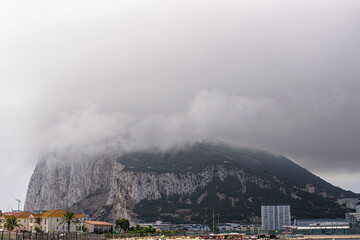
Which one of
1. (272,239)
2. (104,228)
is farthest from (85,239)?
(104,228)

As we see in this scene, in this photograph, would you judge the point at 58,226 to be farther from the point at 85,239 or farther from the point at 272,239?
the point at 272,239

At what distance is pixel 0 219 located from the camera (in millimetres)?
123125

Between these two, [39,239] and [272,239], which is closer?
[39,239]

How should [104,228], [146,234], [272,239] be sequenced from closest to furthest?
1. [272,239]
2. [146,234]
3. [104,228]

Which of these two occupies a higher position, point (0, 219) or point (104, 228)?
point (0, 219)

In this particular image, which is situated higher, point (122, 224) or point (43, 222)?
point (43, 222)

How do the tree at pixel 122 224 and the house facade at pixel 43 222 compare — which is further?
the tree at pixel 122 224

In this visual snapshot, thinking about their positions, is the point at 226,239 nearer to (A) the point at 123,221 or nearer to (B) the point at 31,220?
(A) the point at 123,221

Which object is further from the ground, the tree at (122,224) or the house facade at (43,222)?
the house facade at (43,222)

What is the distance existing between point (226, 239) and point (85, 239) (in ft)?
216

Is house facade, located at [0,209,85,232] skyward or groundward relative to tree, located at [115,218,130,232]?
skyward

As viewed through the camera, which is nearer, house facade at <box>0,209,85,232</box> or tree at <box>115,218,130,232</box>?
house facade at <box>0,209,85,232</box>

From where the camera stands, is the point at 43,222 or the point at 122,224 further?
the point at 122,224

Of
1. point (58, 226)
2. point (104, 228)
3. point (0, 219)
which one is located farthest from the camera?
point (104, 228)
